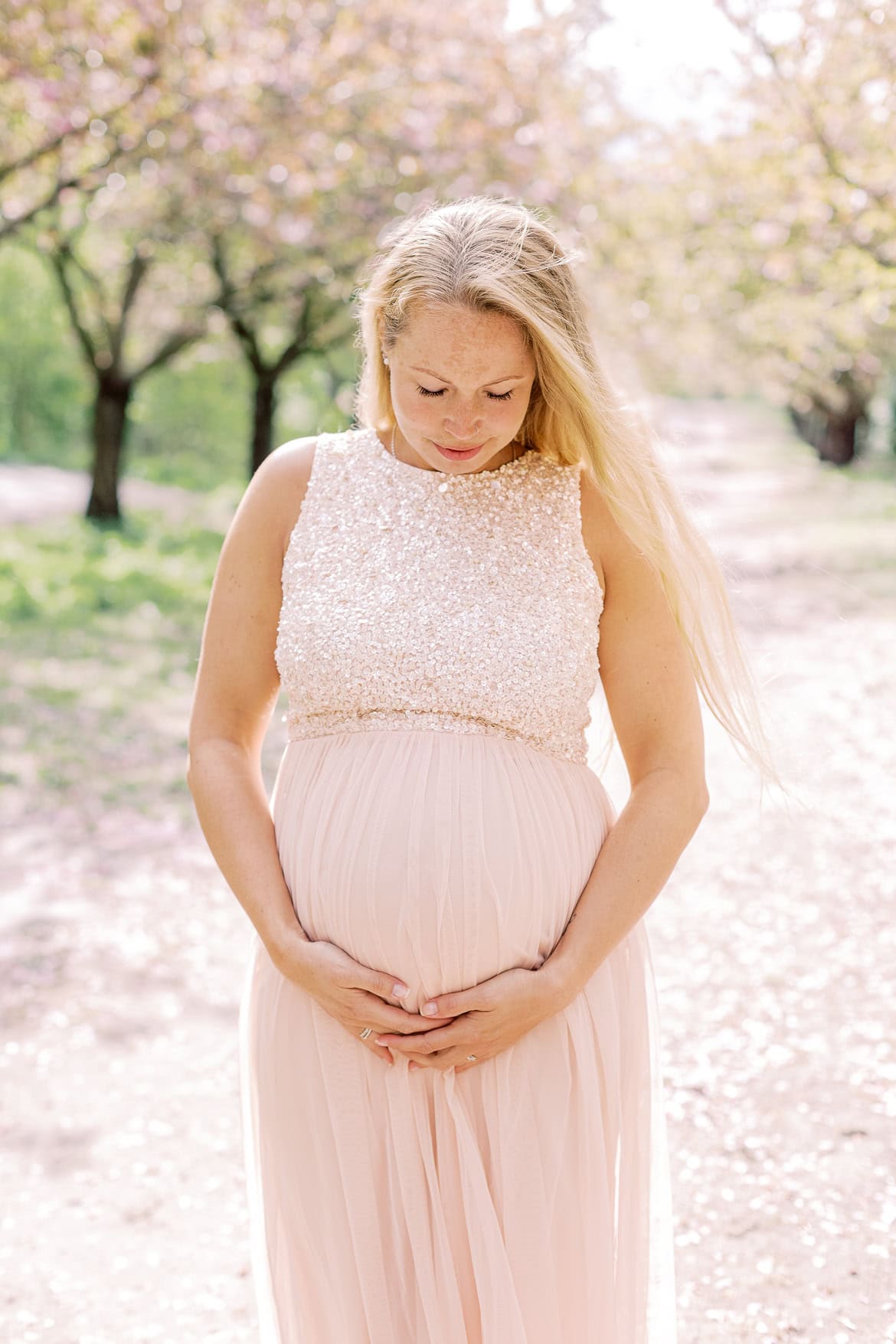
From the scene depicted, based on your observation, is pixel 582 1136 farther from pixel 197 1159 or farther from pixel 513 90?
pixel 513 90

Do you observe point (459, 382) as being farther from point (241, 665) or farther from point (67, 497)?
point (67, 497)

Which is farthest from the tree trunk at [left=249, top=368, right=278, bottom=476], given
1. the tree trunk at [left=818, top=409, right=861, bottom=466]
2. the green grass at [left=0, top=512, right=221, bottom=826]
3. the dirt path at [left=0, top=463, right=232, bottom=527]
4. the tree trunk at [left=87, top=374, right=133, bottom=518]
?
the tree trunk at [left=818, top=409, right=861, bottom=466]

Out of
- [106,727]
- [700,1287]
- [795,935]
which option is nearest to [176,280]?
[106,727]

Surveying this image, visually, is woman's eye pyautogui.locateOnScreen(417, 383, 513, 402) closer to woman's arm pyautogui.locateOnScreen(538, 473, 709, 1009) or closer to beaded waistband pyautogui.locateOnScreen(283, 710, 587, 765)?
woman's arm pyautogui.locateOnScreen(538, 473, 709, 1009)

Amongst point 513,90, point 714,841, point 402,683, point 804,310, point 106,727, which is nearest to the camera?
point 402,683

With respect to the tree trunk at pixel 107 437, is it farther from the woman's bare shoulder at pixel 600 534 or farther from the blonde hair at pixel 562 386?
the woman's bare shoulder at pixel 600 534

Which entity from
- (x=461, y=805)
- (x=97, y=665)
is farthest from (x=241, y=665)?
(x=97, y=665)

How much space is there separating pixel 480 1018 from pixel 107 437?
17.4 meters

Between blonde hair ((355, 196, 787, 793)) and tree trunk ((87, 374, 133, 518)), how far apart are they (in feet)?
54.9

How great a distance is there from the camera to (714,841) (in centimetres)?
707

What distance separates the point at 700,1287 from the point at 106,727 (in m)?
6.47

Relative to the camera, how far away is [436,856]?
1.99 metres

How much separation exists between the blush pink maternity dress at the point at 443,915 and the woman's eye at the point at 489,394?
0.61 ft

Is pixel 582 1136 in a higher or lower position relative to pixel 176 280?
lower
